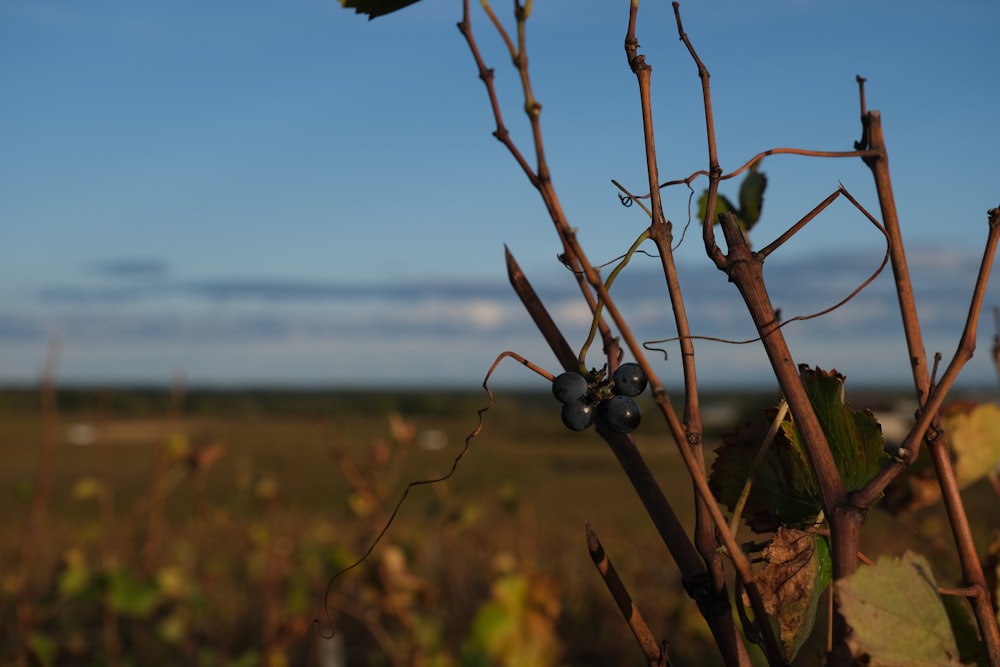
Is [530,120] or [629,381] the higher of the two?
[530,120]

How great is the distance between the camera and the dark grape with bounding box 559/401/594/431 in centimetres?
49

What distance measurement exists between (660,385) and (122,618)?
5.43 m

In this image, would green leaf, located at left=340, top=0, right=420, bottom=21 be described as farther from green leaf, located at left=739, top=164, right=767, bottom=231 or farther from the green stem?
green leaf, located at left=739, top=164, right=767, bottom=231

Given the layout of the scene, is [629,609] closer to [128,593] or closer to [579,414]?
[579,414]

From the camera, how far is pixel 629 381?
490 mm

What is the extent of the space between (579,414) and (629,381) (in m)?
0.03

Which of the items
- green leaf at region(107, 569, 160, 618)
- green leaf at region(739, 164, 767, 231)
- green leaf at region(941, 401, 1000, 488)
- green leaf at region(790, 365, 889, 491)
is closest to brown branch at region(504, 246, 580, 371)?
green leaf at region(790, 365, 889, 491)

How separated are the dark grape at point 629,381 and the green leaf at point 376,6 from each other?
235 millimetres

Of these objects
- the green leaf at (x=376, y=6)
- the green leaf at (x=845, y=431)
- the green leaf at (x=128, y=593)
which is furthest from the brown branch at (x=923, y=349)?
the green leaf at (x=128, y=593)

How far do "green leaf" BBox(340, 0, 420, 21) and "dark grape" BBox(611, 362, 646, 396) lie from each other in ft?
0.77

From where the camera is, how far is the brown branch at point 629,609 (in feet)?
1.36

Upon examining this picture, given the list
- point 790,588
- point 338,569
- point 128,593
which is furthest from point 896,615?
point 338,569

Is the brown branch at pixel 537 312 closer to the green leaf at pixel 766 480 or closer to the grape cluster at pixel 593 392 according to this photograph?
the grape cluster at pixel 593 392

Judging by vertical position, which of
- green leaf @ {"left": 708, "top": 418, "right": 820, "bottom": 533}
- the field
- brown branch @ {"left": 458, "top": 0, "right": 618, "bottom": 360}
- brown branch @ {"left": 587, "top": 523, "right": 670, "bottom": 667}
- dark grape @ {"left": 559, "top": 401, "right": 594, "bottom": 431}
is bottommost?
the field
